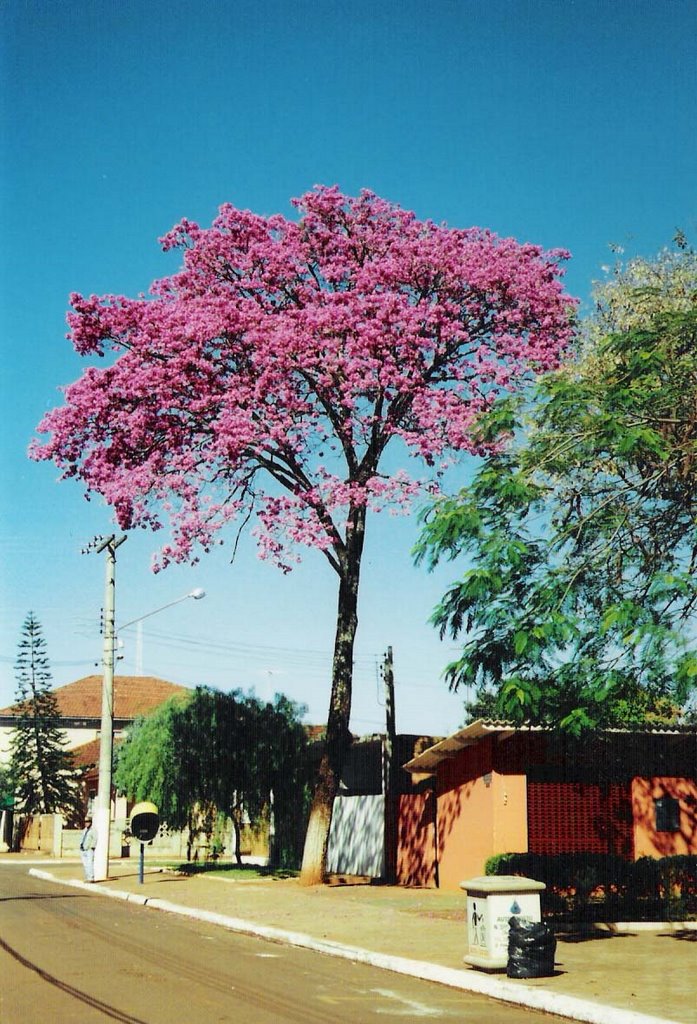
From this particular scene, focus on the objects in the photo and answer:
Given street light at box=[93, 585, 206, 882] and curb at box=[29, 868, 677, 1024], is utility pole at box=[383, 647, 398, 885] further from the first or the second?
curb at box=[29, 868, 677, 1024]

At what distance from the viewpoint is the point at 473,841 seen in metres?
26.5

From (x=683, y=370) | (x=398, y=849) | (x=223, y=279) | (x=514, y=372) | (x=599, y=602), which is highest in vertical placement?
(x=223, y=279)

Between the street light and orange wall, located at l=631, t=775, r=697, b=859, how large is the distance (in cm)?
1142

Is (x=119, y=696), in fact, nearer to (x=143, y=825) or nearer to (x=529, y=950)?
(x=143, y=825)

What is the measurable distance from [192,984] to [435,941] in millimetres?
5164

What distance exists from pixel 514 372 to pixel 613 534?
11.4 m

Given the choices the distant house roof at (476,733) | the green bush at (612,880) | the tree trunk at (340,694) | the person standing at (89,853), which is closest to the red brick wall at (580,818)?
the distant house roof at (476,733)

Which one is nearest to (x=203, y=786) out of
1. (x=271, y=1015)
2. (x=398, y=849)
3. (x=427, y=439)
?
(x=398, y=849)

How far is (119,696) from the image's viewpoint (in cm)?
7481

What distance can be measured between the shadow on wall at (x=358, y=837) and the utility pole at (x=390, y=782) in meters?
0.31

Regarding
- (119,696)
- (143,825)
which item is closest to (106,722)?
(143,825)

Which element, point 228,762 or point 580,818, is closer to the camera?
point 580,818

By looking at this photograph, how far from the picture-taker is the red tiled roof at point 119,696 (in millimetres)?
73875

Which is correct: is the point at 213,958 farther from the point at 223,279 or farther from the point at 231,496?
the point at 223,279
